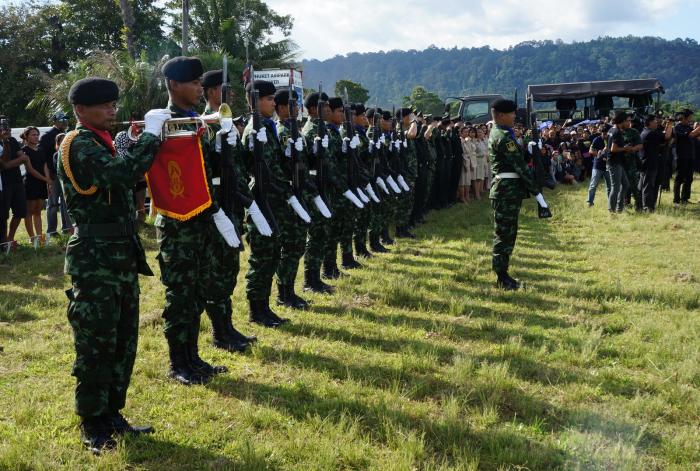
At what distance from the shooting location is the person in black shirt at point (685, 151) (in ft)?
42.8

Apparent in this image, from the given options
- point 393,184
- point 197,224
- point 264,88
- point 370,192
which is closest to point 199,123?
point 197,224

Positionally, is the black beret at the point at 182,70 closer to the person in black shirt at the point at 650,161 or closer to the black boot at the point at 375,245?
the black boot at the point at 375,245

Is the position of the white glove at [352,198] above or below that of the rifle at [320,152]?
below

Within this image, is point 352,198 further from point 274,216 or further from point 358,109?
point 358,109

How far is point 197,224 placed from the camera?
4234 mm

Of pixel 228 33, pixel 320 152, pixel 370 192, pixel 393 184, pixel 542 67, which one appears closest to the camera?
pixel 320 152

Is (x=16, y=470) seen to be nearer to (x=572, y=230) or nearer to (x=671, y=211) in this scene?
(x=572, y=230)

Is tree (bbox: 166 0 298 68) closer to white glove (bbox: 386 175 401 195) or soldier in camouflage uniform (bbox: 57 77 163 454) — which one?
white glove (bbox: 386 175 401 195)

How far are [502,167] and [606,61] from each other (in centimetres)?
15249

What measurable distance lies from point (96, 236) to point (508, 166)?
5.02 metres

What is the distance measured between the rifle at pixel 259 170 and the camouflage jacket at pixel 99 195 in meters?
1.79

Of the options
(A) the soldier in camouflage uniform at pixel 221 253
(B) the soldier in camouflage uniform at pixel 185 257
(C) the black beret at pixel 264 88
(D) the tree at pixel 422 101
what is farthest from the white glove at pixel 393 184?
(D) the tree at pixel 422 101

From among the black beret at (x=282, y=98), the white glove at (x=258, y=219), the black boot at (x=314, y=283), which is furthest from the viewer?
the black boot at (x=314, y=283)

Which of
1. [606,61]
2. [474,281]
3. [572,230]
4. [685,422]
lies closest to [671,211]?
[572,230]
